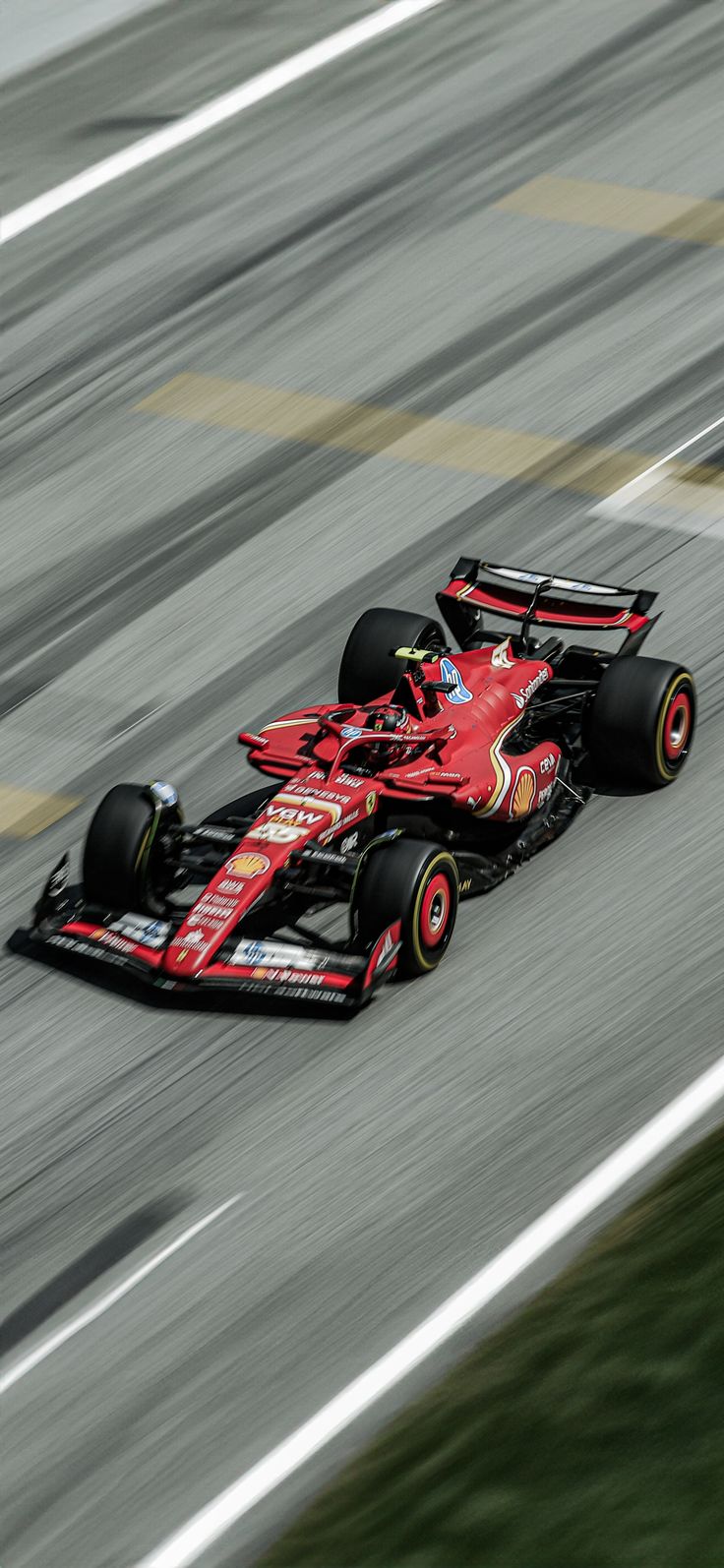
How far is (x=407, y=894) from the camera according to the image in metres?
11.9

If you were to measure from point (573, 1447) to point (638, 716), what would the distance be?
19.6ft

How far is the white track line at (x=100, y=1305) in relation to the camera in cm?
1030

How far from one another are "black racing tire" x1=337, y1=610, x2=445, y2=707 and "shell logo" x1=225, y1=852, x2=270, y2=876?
2.15 m

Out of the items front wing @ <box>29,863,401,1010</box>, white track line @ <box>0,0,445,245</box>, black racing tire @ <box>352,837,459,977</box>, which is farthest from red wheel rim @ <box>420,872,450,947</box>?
white track line @ <box>0,0,445,245</box>

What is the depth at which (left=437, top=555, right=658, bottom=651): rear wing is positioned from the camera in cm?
1417

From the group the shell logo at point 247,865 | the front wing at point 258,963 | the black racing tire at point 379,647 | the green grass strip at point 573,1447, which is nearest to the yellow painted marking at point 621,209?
the black racing tire at point 379,647

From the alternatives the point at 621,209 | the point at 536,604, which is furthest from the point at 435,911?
the point at 621,209

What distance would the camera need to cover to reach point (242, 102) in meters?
24.6

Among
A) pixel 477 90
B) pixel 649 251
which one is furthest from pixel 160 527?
pixel 477 90

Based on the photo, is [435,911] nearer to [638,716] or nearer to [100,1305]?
[638,716]

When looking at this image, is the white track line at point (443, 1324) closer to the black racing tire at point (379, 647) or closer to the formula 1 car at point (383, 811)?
the formula 1 car at point (383, 811)

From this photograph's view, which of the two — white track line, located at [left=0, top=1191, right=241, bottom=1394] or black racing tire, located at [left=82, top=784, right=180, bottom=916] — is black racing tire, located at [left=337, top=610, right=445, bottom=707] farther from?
white track line, located at [left=0, top=1191, right=241, bottom=1394]

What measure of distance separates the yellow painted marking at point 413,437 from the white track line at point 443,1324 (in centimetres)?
720

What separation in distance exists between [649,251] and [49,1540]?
14.7 meters
